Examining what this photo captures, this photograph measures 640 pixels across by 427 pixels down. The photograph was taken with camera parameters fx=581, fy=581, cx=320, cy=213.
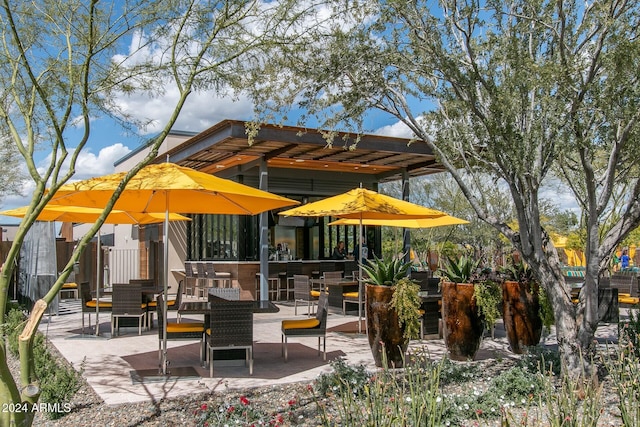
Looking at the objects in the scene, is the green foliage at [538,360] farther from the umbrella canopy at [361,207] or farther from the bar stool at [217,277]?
the bar stool at [217,277]

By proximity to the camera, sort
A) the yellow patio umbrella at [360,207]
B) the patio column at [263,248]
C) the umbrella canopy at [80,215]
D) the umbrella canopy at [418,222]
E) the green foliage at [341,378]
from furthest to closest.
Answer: the patio column at [263,248]
the umbrella canopy at [418,222]
the yellow patio umbrella at [360,207]
the umbrella canopy at [80,215]
the green foliage at [341,378]

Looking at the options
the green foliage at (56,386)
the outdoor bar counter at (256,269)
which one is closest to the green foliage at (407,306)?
the green foliage at (56,386)

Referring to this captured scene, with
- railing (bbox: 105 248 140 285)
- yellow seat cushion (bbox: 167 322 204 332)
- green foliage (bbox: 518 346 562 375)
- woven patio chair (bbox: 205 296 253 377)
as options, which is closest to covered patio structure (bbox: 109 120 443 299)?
railing (bbox: 105 248 140 285)

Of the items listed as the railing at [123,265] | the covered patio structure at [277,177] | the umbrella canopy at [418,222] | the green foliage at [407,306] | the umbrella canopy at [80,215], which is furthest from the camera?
the railing at [123,265]

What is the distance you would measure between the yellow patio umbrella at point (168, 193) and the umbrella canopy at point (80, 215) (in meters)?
1.32

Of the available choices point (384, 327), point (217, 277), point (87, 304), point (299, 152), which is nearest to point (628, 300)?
point (384, 327)

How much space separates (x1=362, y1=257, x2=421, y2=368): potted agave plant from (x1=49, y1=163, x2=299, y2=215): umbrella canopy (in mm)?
1477

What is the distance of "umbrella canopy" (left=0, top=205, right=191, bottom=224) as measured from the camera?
8.70 m

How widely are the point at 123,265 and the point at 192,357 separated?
15027mm

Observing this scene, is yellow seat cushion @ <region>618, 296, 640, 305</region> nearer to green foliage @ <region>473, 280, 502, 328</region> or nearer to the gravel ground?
green foliage @ <region>473, 280, 502, 328</region>

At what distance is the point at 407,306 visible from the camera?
639 cm

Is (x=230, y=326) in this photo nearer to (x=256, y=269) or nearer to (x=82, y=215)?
(x=82, y=215)

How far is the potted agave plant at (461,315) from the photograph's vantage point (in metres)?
6.99

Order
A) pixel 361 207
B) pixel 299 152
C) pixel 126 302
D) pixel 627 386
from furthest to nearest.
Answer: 1. pixel 299 152
2. pixel 126 302
3. pixel 361 207
4. pixel 627 386
